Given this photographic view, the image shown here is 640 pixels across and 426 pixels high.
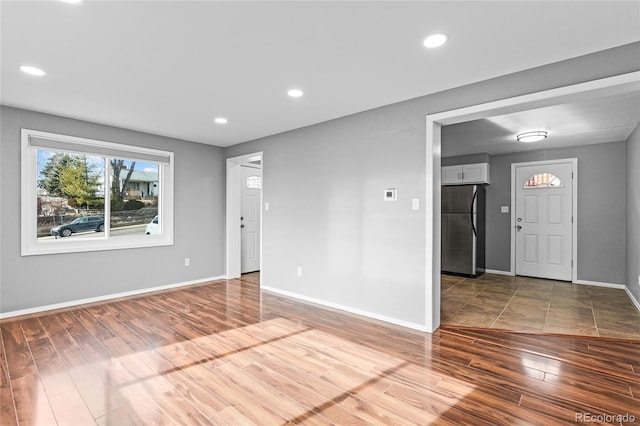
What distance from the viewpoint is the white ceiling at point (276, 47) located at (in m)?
1.89

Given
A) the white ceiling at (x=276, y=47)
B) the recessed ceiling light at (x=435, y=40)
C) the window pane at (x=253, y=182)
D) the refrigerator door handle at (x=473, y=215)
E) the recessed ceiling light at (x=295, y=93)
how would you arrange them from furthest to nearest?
the window pane at (x=253, y=182) < the refrigerator door handle at (x=473, y=215) < the recessed ceiling light at (x=295, y=93) < the recessed ceiling light at (x=435, y=40) < the white ceiling at (x=276, y=47)

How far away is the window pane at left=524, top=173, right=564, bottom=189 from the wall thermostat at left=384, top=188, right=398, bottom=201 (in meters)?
3.95

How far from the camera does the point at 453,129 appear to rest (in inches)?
179

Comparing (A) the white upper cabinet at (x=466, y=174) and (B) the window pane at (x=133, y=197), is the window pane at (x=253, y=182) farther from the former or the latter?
(A) the white upper cabinet at (x=466, y=174)

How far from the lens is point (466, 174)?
629 centimetres

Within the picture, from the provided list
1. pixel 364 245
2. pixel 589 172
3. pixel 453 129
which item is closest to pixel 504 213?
pixel 589 172

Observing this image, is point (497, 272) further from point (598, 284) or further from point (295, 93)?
point (295, 93)

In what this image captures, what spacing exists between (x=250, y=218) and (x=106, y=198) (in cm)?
254

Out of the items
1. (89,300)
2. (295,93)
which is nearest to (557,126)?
(295,93)

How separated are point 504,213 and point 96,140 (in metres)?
7.06

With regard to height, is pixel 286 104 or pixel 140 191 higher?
pixel 286 104

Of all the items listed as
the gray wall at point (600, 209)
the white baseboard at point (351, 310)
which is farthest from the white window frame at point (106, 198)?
the gray wall at point (600, 209)

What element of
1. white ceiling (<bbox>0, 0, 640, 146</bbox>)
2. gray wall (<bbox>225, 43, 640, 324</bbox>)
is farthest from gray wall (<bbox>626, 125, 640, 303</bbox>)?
white ceiling (<bbox>0, 0, 640, 146</bbox>)

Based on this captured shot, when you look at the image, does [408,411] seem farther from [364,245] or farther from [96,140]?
[96,140]
